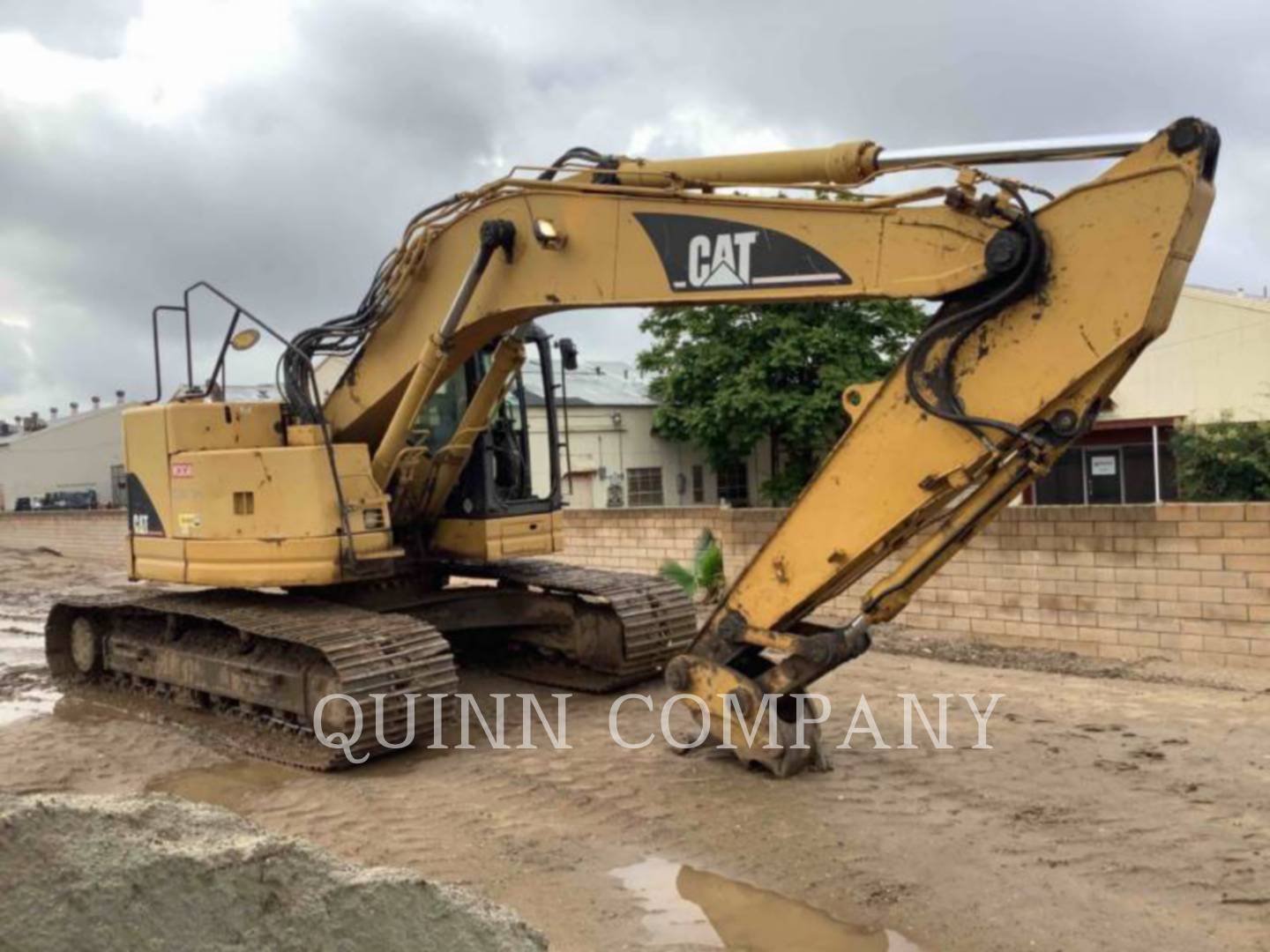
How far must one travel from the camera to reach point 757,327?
28.1m

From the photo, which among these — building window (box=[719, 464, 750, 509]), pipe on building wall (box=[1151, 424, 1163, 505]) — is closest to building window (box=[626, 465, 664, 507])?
building window (box=[719, 464, 750, 509])

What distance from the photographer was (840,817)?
558 cm

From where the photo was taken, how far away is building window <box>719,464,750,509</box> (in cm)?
3428

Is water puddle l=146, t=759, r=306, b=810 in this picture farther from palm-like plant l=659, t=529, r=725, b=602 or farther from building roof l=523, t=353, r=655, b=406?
building roof l=523, t=353, r=655, b=406

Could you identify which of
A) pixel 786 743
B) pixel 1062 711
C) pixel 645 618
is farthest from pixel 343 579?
pixel 1062 711

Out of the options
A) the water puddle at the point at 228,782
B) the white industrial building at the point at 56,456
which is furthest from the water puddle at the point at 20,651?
the white industrial building at the point at 56,456

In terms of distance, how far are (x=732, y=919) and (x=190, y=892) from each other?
7.93ft

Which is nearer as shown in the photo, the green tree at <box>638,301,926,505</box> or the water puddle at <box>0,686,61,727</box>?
the water puddle at <box>0,686,61,727</box>

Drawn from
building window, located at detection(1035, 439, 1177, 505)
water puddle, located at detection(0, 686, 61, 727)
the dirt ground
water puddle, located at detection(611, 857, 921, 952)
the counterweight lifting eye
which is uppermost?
the counterweight lifting eye

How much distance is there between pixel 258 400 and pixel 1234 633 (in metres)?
7.27

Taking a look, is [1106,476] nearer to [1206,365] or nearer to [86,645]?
[1206,365]

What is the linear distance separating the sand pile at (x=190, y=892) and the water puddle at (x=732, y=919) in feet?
4.52

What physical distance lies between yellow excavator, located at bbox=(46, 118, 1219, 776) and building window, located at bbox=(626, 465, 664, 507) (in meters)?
23.9

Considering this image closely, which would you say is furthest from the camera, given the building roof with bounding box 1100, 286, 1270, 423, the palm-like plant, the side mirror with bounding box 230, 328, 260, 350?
the building roof with bounding box 1100, 286, 1270, 423
